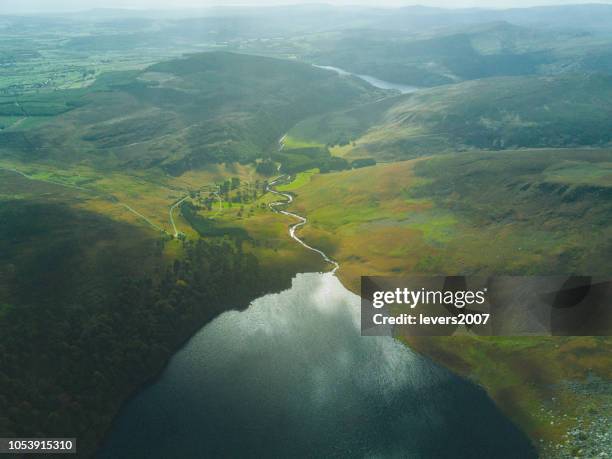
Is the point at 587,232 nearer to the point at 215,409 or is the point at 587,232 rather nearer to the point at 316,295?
the point at 316,295

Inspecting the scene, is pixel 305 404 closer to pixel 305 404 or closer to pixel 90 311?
pixel 305 404

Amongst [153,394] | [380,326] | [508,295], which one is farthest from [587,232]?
[153,394]

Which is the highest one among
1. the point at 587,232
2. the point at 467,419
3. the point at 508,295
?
the point at 587,232

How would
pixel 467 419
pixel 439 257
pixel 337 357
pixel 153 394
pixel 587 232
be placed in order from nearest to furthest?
pixel 467 419 < pixel 153 394 < pixel 337 357 < pixel 587 232 < pixel 439 257

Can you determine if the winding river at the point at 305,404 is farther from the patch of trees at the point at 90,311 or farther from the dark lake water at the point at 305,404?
the patch of trees at the point at 90,311

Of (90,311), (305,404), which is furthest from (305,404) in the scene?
(90,311)

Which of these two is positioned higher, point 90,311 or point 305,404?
point 90,311

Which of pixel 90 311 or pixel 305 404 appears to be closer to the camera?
pixel 305 404

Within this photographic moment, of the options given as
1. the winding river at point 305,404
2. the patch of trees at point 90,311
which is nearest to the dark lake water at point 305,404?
the winding river at point 305,404
